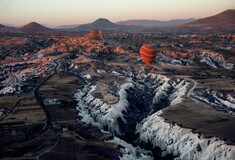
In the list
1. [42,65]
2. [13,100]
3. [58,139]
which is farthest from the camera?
[42,65]

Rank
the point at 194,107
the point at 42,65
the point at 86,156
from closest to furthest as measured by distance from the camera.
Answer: the point at 86,156
the point at 194,107
the point at 42,65

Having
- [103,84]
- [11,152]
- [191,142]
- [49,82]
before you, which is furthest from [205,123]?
[49,82]

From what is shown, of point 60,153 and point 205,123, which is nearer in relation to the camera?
point 60,153

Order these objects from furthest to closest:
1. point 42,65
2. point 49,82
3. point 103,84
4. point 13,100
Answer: point 42,65 → point 49,82 → point 103,84 → point 13,100

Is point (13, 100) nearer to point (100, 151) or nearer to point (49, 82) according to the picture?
point (49, 82)

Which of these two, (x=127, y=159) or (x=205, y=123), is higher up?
(x=205, y=123)

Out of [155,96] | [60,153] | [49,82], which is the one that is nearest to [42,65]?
[49,82]

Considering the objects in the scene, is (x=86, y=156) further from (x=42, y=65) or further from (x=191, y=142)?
(x=42, y=65)

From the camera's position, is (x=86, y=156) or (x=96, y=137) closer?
(x=86, y=156)

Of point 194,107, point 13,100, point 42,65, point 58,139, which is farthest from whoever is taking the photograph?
point 42,65
